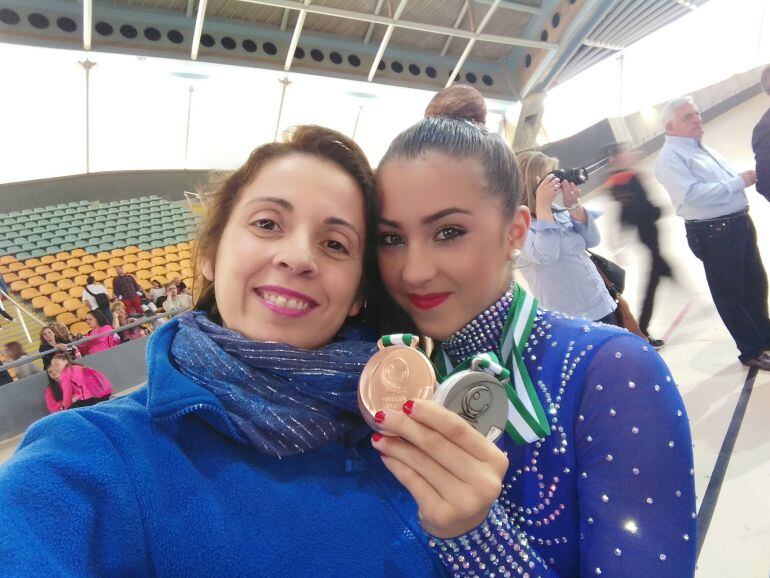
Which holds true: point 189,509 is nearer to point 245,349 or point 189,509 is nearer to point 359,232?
point 245,349

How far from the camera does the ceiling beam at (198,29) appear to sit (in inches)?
342

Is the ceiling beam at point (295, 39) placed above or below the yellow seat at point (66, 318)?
above

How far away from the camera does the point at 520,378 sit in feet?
3.32

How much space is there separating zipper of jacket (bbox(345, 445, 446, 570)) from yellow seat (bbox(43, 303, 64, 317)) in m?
6.17

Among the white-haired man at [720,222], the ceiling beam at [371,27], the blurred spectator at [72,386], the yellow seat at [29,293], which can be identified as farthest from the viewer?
the ceiling beam at [371,27]

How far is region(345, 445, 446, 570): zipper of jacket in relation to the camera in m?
0.86

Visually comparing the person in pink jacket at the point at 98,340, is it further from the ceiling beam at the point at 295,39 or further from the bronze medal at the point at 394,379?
the ceiling beam at the point at 295,39

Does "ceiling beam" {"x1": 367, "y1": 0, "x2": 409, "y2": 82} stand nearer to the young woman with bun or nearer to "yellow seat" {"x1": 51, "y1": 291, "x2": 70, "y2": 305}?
"yellow seat" {"x1": 51, "y1": 291, "x2": 70, "y2": 305}

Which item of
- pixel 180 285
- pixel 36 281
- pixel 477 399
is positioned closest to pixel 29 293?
pixel 36 281

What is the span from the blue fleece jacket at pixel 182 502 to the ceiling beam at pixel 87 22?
951 centimetres

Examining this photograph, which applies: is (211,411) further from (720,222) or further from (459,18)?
(459,18)

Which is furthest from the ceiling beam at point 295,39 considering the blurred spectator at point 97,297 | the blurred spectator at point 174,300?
the blurred spectator at point 97,297

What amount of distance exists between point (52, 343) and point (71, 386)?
2.91 feet

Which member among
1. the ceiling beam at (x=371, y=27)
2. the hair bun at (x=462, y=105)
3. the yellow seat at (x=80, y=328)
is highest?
the ceiling beam at (x=371, y=27)
